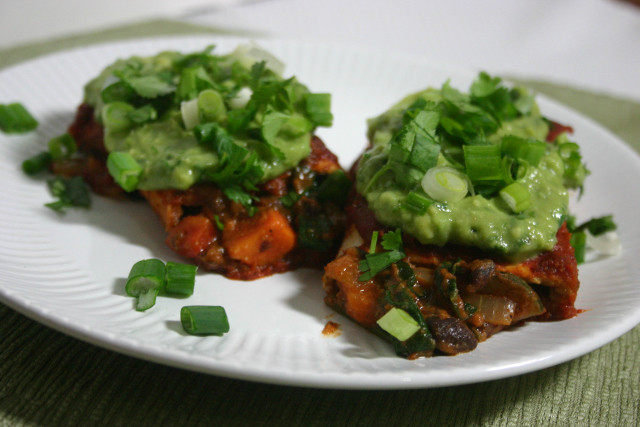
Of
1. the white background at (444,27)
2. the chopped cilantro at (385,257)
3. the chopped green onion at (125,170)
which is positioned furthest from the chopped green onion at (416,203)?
the white background at (444,27)

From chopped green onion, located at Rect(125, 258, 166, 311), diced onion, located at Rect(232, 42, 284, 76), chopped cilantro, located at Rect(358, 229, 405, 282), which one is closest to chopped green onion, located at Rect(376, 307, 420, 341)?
chopped cilantro, located at Rect(358, 229, 405, 282)

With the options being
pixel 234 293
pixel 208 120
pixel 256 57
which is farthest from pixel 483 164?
pixel 256 57

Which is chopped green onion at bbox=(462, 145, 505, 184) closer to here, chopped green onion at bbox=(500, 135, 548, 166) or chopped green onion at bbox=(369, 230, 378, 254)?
chopped green onion at bbox=(500, 135, 548, 166)

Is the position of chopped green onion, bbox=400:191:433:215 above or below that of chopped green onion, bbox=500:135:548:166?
below

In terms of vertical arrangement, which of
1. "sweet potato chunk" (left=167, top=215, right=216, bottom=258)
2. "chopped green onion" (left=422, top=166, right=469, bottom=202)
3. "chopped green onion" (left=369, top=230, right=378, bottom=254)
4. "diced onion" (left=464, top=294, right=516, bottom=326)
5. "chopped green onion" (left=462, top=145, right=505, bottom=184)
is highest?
"chopped green onion" (left=462, top=145, right=505, bottom=184)

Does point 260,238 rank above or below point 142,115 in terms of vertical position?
below

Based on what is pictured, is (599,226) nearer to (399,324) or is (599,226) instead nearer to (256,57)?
(399,324)
